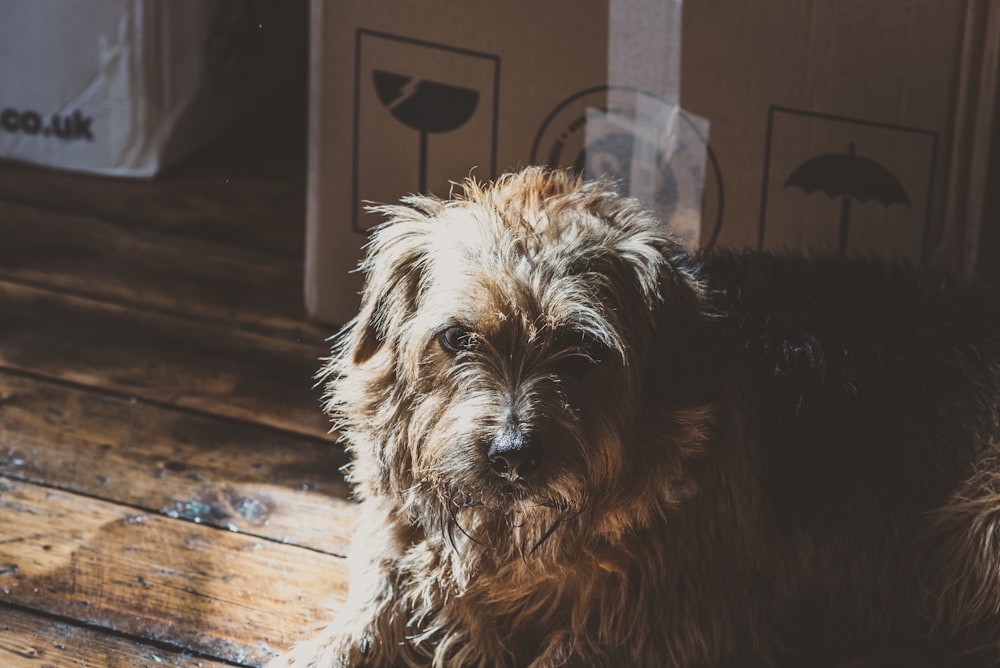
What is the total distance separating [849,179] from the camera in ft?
6.79

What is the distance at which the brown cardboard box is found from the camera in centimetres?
195

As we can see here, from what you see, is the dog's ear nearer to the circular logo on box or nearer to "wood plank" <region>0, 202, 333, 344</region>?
the circular logo on box

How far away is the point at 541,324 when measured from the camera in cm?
140

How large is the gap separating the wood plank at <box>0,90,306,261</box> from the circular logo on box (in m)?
0.86

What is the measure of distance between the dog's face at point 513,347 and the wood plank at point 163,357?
30.7 inches

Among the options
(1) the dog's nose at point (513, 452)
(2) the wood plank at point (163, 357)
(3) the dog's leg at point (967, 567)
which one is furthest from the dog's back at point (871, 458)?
(2) the wood plank at point (163, 357)

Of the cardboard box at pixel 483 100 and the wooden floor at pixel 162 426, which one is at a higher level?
the cardboard box at pixel 483 100

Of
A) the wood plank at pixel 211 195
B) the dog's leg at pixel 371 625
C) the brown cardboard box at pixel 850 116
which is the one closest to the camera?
the dog's leg at pixel 371 625

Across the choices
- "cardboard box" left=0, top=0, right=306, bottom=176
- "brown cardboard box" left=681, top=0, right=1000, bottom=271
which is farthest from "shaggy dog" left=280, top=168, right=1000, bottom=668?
"cardboard box" left=0, top=0, right=306, bottom=176

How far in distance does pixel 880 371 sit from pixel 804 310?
0.12 m

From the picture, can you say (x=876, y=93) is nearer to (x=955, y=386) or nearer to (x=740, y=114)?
(x=740, y=114)

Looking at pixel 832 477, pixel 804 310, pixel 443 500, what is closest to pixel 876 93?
pixel 804 310

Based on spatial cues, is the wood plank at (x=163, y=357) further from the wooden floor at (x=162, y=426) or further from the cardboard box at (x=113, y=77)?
the cardboard box at (x=113, y=77)

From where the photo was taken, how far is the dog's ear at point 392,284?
59.5 inches
